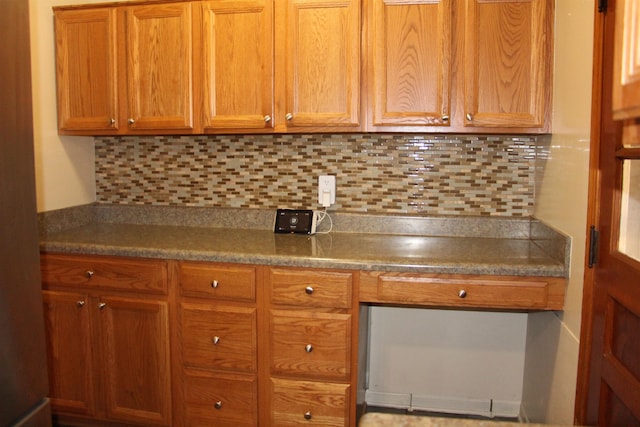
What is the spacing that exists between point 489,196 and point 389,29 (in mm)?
915

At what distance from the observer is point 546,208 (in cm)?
204

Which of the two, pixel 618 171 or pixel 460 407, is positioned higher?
pixel 618 171

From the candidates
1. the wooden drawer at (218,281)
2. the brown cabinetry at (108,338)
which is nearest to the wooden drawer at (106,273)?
the brown cabinetry at (108,338)

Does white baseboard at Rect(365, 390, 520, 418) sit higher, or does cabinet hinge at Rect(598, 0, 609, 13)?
cabinet hinge at Rect(598, 0, 609, 13)

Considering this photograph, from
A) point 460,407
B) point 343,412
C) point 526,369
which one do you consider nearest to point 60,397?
point 343,412

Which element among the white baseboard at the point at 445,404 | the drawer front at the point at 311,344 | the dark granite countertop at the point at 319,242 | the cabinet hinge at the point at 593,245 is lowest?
the white baseboard at the point at 445,404

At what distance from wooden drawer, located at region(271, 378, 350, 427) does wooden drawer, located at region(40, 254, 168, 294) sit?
65 centimetres

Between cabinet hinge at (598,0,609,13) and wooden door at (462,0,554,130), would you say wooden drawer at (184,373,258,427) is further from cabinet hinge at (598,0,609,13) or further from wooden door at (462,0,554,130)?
cabinet hinge at (598,0,609,13)

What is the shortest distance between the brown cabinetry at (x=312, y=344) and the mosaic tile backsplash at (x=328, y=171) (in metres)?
0.64

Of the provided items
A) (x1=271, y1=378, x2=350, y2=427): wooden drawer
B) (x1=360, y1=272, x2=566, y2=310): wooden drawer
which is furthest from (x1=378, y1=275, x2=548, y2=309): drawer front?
(x1=271, y1=378, x2=350, y2=427): wooden drawer

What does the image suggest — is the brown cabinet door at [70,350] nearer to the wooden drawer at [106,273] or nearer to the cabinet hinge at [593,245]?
the wooden drawer at [106,273]

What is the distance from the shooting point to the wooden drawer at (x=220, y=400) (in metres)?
2.01

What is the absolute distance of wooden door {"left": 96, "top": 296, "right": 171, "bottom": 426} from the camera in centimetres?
207

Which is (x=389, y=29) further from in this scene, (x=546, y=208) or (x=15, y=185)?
(x=15, y=185)
